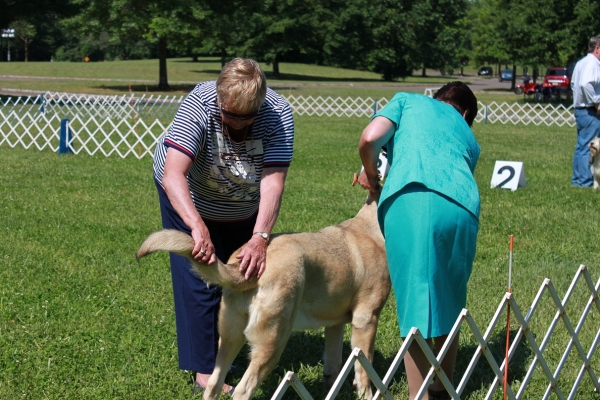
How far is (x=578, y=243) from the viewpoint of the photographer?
7.33 meters

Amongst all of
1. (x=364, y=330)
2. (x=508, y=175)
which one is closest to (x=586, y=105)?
(x=508, y=175)

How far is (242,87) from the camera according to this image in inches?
127

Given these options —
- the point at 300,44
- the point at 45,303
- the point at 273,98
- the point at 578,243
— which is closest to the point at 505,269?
the point at 578,243

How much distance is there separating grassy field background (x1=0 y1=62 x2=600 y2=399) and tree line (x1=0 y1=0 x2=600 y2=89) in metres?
21.9

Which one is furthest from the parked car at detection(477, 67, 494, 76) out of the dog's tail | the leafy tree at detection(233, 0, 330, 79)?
the dog's tail

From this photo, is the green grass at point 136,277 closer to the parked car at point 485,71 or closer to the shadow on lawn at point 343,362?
the shadow on lawn at point 343,362

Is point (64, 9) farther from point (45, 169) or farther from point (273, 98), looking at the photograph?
point (273, 98)

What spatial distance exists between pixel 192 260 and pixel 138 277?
2.90 meters

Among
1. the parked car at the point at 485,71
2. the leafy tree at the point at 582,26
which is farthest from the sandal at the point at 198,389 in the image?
the parked car at the point at 485,71

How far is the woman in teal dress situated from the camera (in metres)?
3.36

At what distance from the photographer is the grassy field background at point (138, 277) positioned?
4305mm

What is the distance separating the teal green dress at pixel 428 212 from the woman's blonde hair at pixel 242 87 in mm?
633


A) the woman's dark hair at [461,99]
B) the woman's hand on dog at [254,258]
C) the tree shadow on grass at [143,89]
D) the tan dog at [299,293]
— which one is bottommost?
the tree shadow on grass at [143,89]

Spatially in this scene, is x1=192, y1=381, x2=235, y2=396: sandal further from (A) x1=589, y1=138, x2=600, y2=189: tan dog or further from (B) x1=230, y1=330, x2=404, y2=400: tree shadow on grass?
(A) x1=589, y1=138, x2=600, y2=189: tan dog
